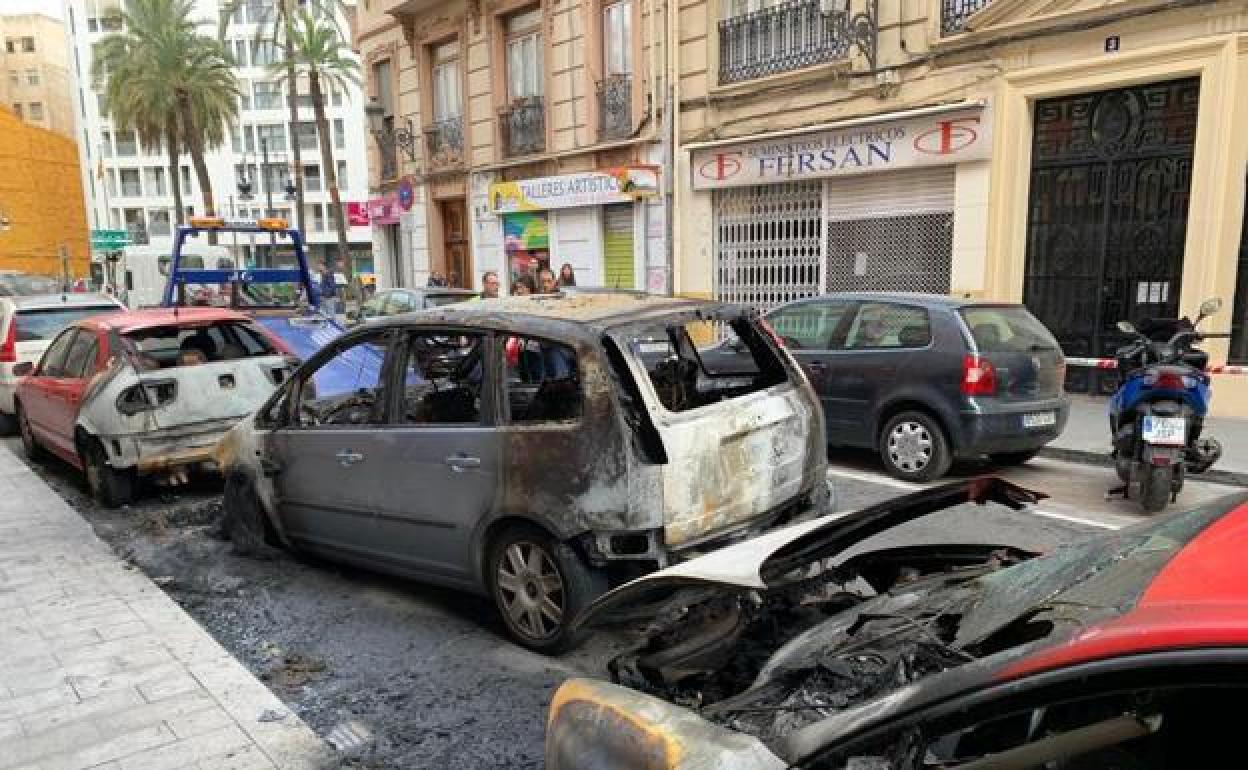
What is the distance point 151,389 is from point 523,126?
1265 centimetres

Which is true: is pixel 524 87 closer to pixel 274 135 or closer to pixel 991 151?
Answer: pixel 991 151

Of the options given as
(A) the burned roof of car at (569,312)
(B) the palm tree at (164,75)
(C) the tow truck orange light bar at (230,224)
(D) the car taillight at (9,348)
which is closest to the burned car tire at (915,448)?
(A) the burned roof of car at (569,312)

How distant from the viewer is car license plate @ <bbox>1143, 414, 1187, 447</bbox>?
586 cm

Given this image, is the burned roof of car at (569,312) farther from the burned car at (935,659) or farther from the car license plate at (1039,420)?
the car license plate at (1039,420)

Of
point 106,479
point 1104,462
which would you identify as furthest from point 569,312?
point 1104,462

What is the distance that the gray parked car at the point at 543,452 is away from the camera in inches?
146

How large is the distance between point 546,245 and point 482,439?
14210 millimetres

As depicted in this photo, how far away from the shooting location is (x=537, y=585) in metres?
3.99

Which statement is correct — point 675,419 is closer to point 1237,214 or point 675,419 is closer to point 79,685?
point 79,685

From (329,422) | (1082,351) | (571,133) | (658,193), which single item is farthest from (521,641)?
(571,133)

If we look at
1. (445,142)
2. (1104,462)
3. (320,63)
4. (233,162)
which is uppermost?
(233,162)

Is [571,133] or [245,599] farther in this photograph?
[571,133]

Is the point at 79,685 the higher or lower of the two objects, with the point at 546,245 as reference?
lower

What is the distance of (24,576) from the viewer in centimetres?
520
